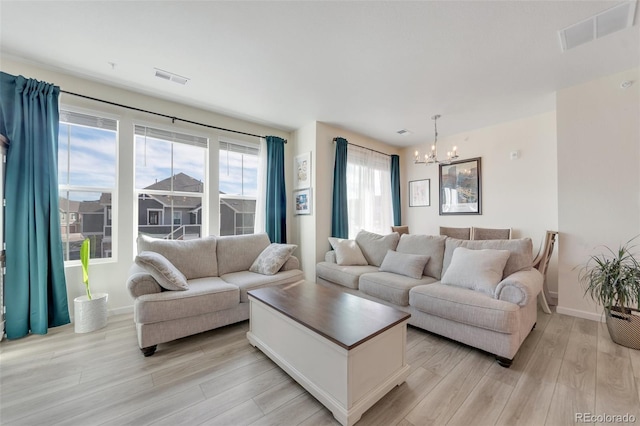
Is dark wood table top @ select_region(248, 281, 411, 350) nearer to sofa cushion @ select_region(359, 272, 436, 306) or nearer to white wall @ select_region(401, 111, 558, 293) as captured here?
sofa cushion @ select_region(359, 272, 436, 306)

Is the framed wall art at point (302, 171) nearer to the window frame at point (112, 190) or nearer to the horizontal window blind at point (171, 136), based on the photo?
the horizontal window blind at point (171, 136)

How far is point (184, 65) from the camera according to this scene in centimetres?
242

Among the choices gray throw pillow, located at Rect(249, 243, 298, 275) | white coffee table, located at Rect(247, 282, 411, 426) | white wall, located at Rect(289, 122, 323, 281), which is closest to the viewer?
white coffee table, located at Rect(247, 282, 411, 426)

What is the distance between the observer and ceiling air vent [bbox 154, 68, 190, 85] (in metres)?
2.54

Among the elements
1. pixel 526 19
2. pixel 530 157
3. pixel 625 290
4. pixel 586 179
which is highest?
pixel 526 19

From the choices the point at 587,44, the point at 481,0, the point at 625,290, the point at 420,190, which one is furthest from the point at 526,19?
the point at 420,190

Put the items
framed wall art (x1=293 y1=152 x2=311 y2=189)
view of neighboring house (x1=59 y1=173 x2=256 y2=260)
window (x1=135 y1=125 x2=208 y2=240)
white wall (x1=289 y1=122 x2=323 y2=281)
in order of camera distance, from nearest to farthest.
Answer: view of neighboring house (x1=59 y1=173 x2=256 y2=260) → window (x1=135 y1=125 x2=208 y2=240) → white wall (x1=289 y1=122 x2=323 y2=281) → framed wall art (x1=293 y1=152 x2=311 y2=189)

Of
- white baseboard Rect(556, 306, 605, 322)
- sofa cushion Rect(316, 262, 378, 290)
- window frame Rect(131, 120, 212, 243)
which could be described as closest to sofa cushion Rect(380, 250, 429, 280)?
sofa cushion Rect(316, 262, 378, 290)

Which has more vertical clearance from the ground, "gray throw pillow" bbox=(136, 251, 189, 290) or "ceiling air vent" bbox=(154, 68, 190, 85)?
"ceiling air vent" bbox=(154, 68, 190, 85)

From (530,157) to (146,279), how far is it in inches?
209

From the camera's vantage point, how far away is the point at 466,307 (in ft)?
6.57

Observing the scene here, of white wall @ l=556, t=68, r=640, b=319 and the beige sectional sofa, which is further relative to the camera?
white wall @ l=556, t=68, r=640, b=319

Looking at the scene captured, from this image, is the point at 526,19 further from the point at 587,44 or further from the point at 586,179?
the point at 586,179

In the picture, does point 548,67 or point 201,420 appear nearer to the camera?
point 201,420
